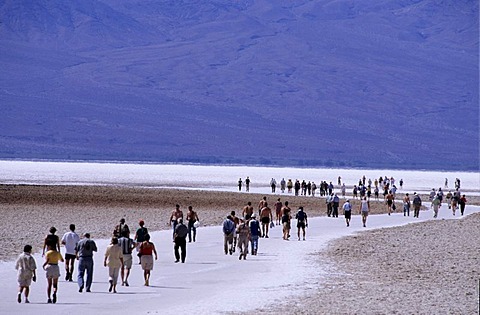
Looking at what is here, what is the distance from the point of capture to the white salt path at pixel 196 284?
62.2ft

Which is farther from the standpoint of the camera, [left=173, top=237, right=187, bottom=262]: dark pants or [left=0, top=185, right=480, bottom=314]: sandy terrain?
[left=173, top=237, right=187, bottom=262]: dark pants

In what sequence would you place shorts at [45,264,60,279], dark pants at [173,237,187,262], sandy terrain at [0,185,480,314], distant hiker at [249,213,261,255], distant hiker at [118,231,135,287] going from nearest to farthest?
shorts at [45,264,60,279] → sandy terrain at [0,185,480,314] → distant hiker at [118,231,135,287] → dark pants at [173,237,187,262] → distant hiker at [249,213,261,255]

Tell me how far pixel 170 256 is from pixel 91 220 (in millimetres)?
13843

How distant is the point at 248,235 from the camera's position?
27.8 m

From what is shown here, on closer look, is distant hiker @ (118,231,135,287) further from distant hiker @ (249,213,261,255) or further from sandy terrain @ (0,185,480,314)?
distant hiker @ (249,213,261,255)

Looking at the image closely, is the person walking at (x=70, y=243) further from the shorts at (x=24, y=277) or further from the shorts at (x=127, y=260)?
the shorts at (x=24, y=277)

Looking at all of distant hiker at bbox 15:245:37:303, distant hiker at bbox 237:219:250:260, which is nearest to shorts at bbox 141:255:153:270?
distant hiker at bbox 15:245:37:303

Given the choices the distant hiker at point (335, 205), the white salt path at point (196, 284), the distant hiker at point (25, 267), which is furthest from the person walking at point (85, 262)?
the distant hiker at point (335, 205)

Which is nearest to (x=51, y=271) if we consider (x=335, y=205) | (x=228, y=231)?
(x=228, y=231)

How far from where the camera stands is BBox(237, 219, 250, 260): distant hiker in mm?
27547

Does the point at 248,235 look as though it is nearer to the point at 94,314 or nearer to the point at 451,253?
the point at 451,253

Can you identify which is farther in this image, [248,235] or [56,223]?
[56,223]

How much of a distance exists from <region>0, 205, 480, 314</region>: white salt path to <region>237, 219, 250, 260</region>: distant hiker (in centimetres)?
30

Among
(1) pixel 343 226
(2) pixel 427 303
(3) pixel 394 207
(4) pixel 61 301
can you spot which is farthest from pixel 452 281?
(3) pixel 394 207
